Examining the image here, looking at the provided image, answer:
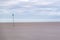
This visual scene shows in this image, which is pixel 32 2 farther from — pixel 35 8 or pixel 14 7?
pixel 14 7

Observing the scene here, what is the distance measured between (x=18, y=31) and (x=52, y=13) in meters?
1.46

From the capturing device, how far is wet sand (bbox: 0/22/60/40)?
121 inches

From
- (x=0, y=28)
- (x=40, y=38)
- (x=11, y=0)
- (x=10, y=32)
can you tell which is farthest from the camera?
(x=11, y=0)

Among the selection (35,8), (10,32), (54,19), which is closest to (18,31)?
(10,32)

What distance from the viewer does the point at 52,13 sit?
4363 mm

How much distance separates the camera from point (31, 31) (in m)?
3.52

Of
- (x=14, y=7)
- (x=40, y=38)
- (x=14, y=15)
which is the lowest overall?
(x=40, y=38)

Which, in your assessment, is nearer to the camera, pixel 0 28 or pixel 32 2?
pixel 0 28

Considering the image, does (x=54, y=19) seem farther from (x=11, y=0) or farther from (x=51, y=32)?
(x=11, y=0)

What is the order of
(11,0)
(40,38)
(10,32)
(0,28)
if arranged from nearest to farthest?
(40,38)
(10,32)
(0,28)
(11,0)

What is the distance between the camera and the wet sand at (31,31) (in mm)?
3085

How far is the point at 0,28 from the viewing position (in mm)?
3791

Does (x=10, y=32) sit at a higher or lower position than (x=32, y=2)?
lower

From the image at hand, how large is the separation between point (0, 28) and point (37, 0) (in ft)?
4.87
